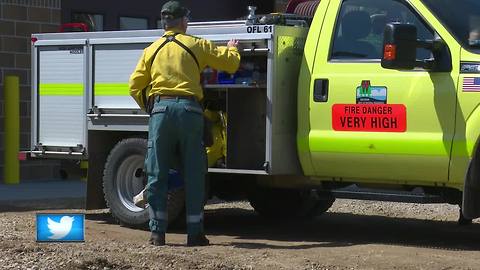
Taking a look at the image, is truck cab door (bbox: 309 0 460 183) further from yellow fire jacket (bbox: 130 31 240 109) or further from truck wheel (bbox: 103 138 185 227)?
truck wheel (bbox: 103 138 185 227)

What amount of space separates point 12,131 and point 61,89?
486cm

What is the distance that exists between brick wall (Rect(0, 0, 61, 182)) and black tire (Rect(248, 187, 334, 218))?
5.58 m

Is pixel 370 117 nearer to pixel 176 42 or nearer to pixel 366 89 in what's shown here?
pixel 366 89

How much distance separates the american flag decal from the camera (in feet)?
25.2

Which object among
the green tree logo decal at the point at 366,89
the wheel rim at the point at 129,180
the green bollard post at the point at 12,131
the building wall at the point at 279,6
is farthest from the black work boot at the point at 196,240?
the building wall at the point at 279,6

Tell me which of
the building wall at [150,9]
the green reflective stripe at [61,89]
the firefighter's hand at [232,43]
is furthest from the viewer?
the building wall at [150,9]

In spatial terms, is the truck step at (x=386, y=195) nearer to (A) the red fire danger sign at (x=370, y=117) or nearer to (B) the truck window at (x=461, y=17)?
(A) the red fire danger sign at (x=370, y=117)

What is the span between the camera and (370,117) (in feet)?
26.7

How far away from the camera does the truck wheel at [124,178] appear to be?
9367 mm

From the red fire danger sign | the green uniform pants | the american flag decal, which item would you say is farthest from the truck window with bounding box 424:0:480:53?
the green uniform pants

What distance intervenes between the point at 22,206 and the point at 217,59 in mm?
4418

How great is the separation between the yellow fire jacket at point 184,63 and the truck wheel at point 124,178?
4.01 ft

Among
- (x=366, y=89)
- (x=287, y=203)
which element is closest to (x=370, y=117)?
(x=366, y=89)

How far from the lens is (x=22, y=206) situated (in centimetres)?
1170
